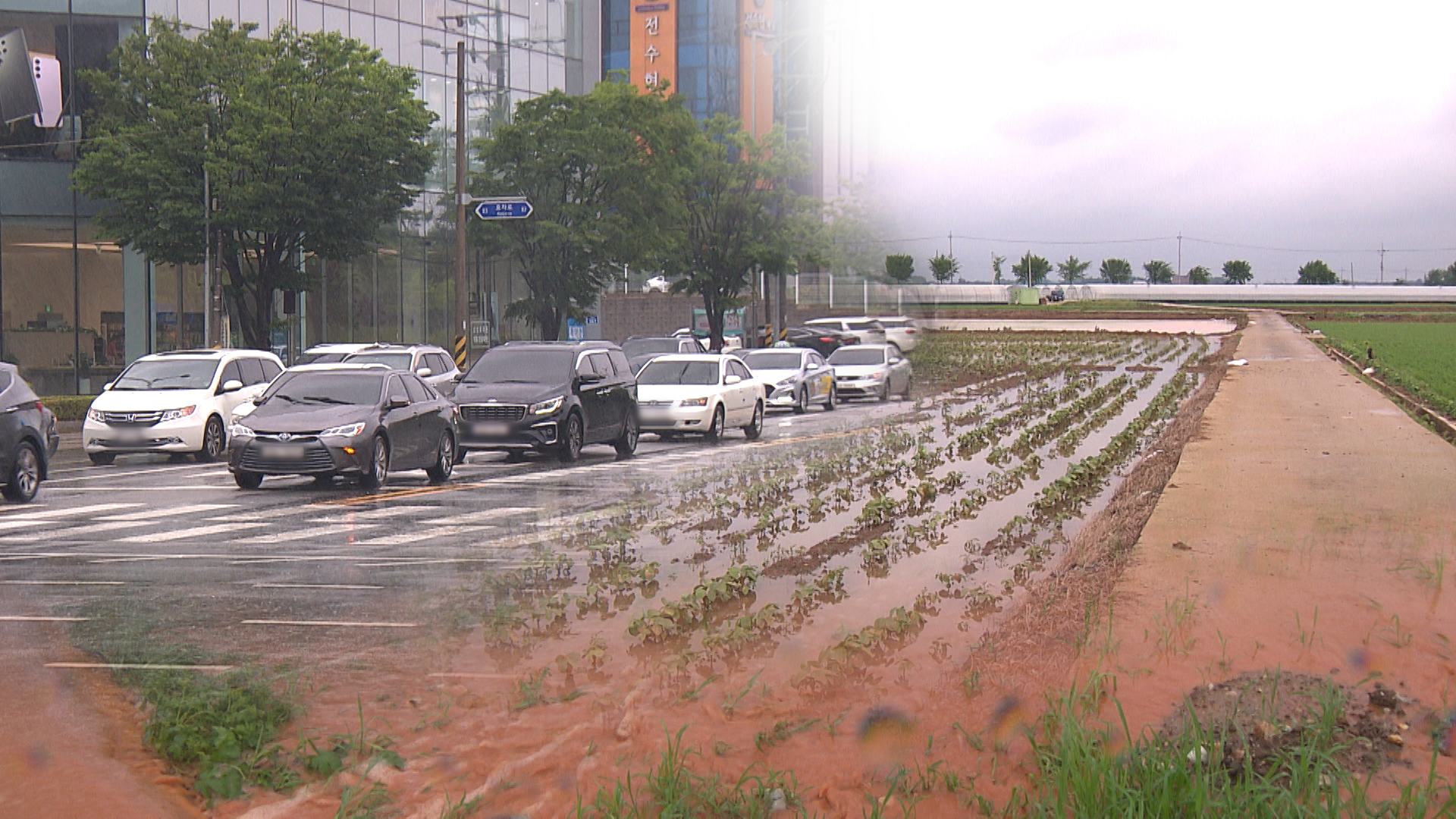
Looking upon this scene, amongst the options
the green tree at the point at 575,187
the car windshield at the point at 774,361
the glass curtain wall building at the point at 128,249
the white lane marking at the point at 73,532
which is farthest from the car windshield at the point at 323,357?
the green tree at the point at 575,187

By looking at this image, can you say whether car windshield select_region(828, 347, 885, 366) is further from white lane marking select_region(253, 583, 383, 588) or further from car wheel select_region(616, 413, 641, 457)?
white lane marking select_region(253, 583, 383, 588)

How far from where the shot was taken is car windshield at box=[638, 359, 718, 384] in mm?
25344

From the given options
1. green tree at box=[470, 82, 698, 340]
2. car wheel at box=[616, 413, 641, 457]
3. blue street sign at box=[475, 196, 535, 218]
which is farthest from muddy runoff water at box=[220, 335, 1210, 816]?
green tree at box=[470, 82, 698, 340]

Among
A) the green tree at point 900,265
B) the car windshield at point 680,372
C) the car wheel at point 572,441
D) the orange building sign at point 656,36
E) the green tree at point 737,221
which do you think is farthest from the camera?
the orange building sign at point 656,36

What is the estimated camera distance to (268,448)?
52.9ft

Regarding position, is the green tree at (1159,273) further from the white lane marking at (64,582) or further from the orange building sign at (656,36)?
the white lane marking at (64,582)

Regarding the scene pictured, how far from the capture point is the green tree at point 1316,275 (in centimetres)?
16275

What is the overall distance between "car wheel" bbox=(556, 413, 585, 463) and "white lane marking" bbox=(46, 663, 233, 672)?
12.8 meters

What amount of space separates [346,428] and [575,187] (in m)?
27.6

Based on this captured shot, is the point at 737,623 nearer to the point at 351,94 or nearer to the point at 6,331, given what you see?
the point at 351,94

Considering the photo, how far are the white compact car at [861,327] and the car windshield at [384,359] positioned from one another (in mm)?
9389

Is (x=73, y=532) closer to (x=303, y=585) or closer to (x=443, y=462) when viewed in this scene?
(x=303, y=585)

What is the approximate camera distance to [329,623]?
825 cm

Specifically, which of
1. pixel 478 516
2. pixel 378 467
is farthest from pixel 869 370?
pixel 478 516
